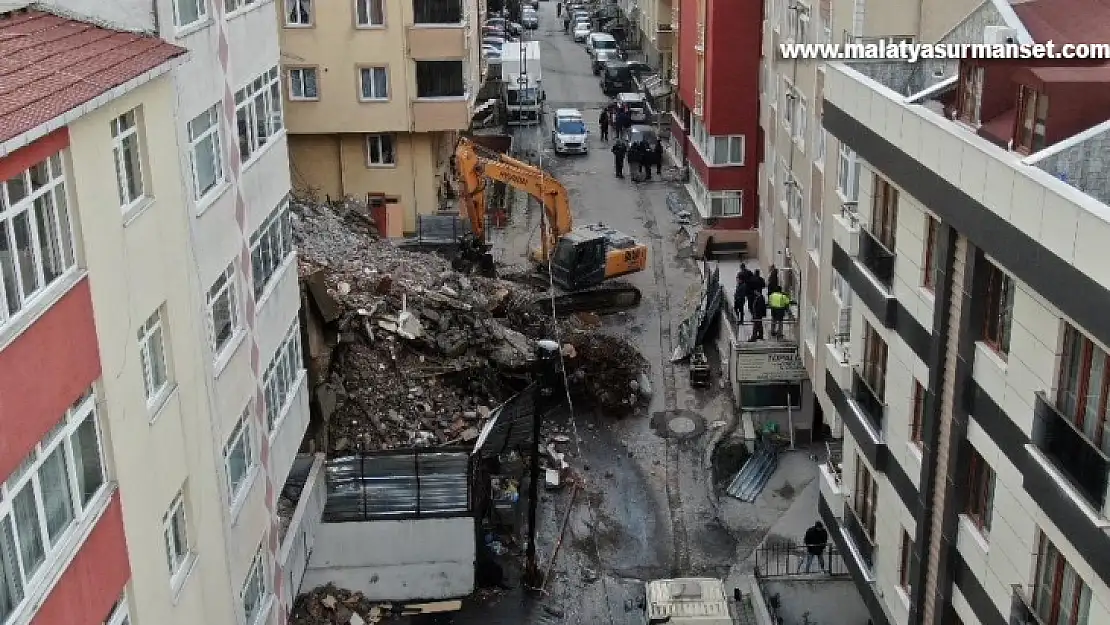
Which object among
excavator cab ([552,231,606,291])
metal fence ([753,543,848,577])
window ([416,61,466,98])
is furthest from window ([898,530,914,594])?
window ([416,61,466,98])

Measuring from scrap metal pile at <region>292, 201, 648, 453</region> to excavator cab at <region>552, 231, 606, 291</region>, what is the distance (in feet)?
4.96

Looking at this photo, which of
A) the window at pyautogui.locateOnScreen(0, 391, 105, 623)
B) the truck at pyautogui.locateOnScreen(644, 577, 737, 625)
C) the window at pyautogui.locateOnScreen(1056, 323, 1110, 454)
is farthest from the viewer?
the truck at pyautogui.locateOnScreen(644, 577, 737, 625)

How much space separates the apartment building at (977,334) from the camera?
1149 centimetres

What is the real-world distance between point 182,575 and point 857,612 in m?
12.8

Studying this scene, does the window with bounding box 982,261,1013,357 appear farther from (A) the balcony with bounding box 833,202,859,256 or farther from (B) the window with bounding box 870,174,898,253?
(A) the balcony with bounding box 833,202,859,256

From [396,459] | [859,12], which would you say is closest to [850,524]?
[396,459]

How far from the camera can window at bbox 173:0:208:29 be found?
13.5 metres

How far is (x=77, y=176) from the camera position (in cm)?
1029

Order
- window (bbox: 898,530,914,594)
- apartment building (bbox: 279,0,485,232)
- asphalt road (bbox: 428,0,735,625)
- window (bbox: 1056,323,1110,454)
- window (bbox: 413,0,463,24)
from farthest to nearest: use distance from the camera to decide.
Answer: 1. window (bbox: 413,0,463,24)
2. apartment building (bbox: 279,0,485,232)
3. asphalt road (bbox: 428,0,735,625)
4. window (bbox: 898,530,914,594)
5. window (bbox: 1056,323,1110,454)

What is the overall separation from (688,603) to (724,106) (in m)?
23.7

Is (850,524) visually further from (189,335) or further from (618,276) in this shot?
(618,276)

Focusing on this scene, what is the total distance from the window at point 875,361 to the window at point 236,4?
36.0ft

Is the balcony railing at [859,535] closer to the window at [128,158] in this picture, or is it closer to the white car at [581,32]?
the window at [128,158]

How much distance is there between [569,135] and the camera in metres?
57.6
